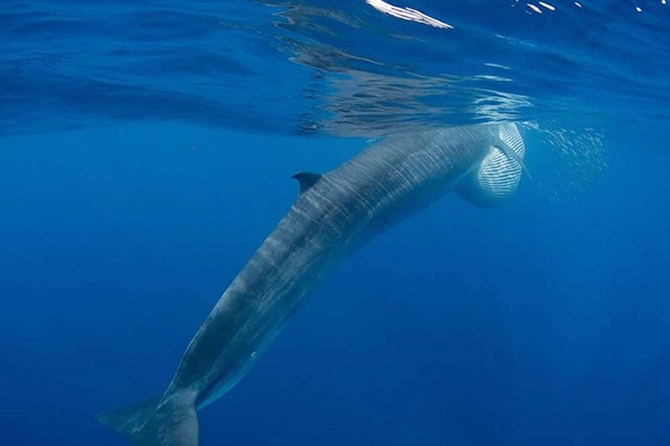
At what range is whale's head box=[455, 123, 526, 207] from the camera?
12.7 metres

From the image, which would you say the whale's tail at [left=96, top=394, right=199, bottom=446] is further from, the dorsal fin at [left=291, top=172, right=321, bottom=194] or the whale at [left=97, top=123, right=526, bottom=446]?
the dorsal fin at [left=291, top=172, right=321, bottom=194]

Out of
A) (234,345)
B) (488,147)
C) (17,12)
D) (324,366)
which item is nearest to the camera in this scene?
(234,345)

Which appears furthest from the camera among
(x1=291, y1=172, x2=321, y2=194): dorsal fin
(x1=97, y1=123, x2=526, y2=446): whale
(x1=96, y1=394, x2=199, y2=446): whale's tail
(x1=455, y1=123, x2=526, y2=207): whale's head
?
(x1=455, y1=123, x2=526, y2=207): whale's head

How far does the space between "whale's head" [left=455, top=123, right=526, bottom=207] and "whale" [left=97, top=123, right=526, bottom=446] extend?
9.09 ft

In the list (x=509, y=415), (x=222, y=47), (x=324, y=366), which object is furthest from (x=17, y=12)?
(x=509, y=415)

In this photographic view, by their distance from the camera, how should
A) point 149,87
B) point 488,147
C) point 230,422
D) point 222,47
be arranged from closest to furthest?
point 222,47 < point 488,147 < point 149,87 < point 230,422

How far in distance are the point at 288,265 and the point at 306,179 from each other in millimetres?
1269

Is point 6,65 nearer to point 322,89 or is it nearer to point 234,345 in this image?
point 322,89

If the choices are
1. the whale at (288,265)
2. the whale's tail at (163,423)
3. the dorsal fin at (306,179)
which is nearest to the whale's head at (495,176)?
the whale at (288,265)

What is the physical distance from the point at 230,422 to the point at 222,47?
1368 cm

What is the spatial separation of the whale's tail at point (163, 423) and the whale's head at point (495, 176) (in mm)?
7836

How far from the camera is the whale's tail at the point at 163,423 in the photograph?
5301 mm

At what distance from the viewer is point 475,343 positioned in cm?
2503

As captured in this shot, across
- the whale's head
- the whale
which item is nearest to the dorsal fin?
the whale
